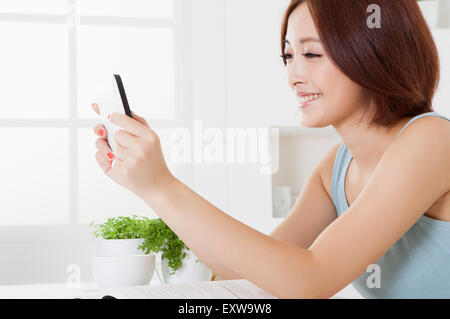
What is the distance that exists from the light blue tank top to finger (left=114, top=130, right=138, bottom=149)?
53 centimetres

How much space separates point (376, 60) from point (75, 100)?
232 cm

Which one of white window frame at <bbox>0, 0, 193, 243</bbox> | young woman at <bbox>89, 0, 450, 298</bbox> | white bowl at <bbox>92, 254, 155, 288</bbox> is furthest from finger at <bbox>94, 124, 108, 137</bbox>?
white window frame at <bbox>0, 0, 193, 243</bbox>

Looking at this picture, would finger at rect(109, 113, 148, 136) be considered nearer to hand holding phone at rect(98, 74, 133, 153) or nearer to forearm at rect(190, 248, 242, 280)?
hand holding phone at rect(98, 74, 133, 153)

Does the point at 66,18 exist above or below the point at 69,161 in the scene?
above

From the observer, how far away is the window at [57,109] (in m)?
2.90

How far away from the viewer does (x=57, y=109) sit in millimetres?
2943

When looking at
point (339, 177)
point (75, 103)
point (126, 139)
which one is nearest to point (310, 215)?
point (339, 177)

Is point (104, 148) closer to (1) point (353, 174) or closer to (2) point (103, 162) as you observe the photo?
(2) point (103, 162)

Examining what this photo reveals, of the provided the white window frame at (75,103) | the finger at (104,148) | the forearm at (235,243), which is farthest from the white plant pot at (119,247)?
the white window frame at (75,103)

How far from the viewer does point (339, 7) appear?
2.97 feet

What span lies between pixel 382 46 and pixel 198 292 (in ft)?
1.70
